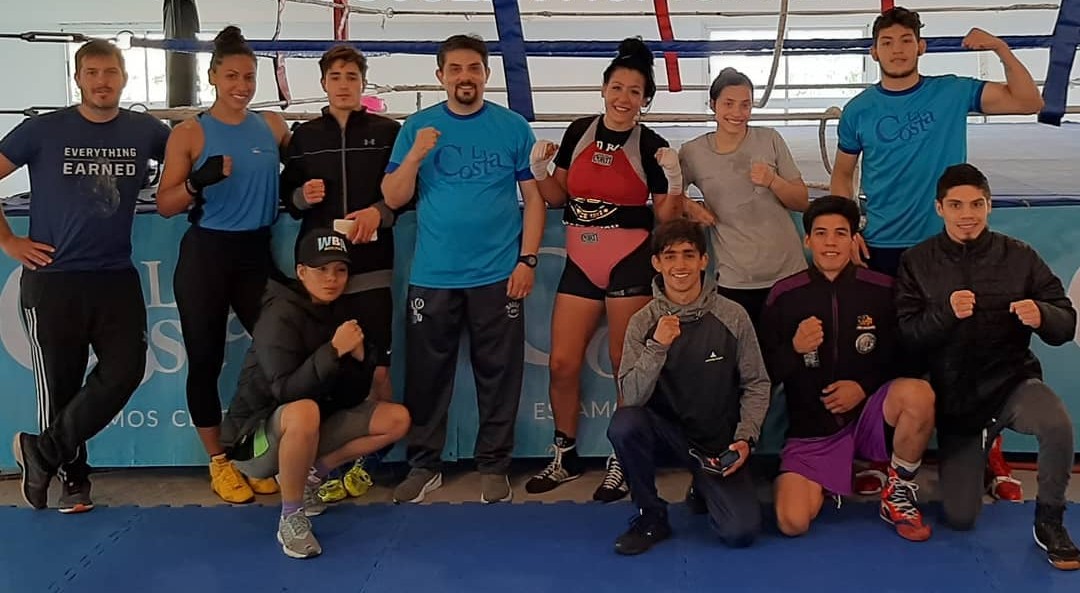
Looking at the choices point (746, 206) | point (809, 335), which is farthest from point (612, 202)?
point (809, 335)

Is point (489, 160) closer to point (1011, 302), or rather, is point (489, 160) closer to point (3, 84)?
point (1011, 302)

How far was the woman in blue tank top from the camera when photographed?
2.81 metres

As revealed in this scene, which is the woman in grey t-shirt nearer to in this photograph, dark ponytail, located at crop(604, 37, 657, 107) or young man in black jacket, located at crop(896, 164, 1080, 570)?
dark ponytail, located at crop(604, 37, 657, 107)

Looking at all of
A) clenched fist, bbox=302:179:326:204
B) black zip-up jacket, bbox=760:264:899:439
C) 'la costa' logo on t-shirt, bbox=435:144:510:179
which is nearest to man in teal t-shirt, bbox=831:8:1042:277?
black zip-up jacket, bbox=760:264:899:439

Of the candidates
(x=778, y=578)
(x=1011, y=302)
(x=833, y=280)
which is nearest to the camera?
(x=778, y=578)

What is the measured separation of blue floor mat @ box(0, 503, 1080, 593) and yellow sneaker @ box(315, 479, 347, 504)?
0.24 ft

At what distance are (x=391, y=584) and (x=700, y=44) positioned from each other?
208 centimetres

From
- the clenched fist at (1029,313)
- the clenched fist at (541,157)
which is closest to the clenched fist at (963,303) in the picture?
the clenched fist at (1029,313)

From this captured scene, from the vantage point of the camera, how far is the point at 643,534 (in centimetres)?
253

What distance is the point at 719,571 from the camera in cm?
238

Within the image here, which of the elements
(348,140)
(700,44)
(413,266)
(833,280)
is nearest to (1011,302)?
(833,280)

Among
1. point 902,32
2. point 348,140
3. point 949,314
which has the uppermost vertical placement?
point 902,32

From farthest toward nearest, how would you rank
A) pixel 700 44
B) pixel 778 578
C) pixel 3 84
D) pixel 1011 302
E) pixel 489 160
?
pixel 3 84, pixel 700 44, pixel 489 160, pixel 1011 302, pixel 778 578

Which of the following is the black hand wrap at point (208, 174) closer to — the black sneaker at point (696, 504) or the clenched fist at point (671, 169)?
the clenched fist at point (671, 169)
